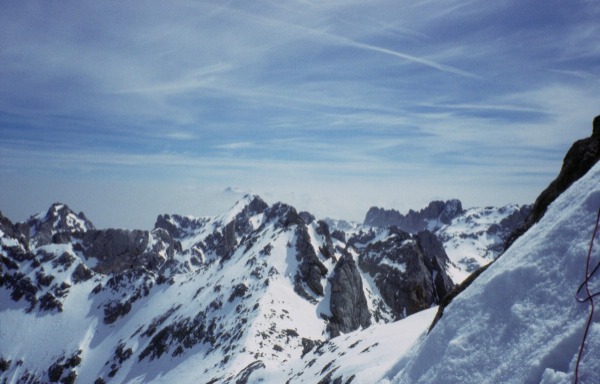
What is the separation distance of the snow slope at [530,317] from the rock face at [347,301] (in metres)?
66.1

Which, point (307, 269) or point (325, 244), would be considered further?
point (325, 244)

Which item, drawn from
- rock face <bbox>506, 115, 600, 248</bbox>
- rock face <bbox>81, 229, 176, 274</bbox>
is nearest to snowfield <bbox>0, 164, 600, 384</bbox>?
rock face <bbox>81, 229, 176, 274</bbox>

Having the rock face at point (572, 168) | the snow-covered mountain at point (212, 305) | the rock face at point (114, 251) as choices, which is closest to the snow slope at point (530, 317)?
the rock face at point (572, 168)

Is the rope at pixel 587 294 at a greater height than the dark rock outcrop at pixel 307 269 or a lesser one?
greater

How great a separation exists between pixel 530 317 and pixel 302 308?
71.0m

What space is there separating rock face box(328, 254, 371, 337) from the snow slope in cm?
6613

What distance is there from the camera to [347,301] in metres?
82.9

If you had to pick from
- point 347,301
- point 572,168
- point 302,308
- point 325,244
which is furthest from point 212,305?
point 572,168

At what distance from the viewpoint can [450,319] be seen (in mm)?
11031

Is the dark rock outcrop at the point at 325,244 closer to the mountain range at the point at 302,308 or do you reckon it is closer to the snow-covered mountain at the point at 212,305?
the snow-covered mountain at the point at 212,305

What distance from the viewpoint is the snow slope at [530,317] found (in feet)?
25.1

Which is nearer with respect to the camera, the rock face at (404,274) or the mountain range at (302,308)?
the mountain range at (302,308)

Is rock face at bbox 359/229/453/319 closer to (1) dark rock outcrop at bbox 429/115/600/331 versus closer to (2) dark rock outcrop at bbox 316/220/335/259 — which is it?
(2) dark rock outcrop at bbox 316/220/335/259

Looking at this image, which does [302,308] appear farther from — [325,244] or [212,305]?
[325,244]
